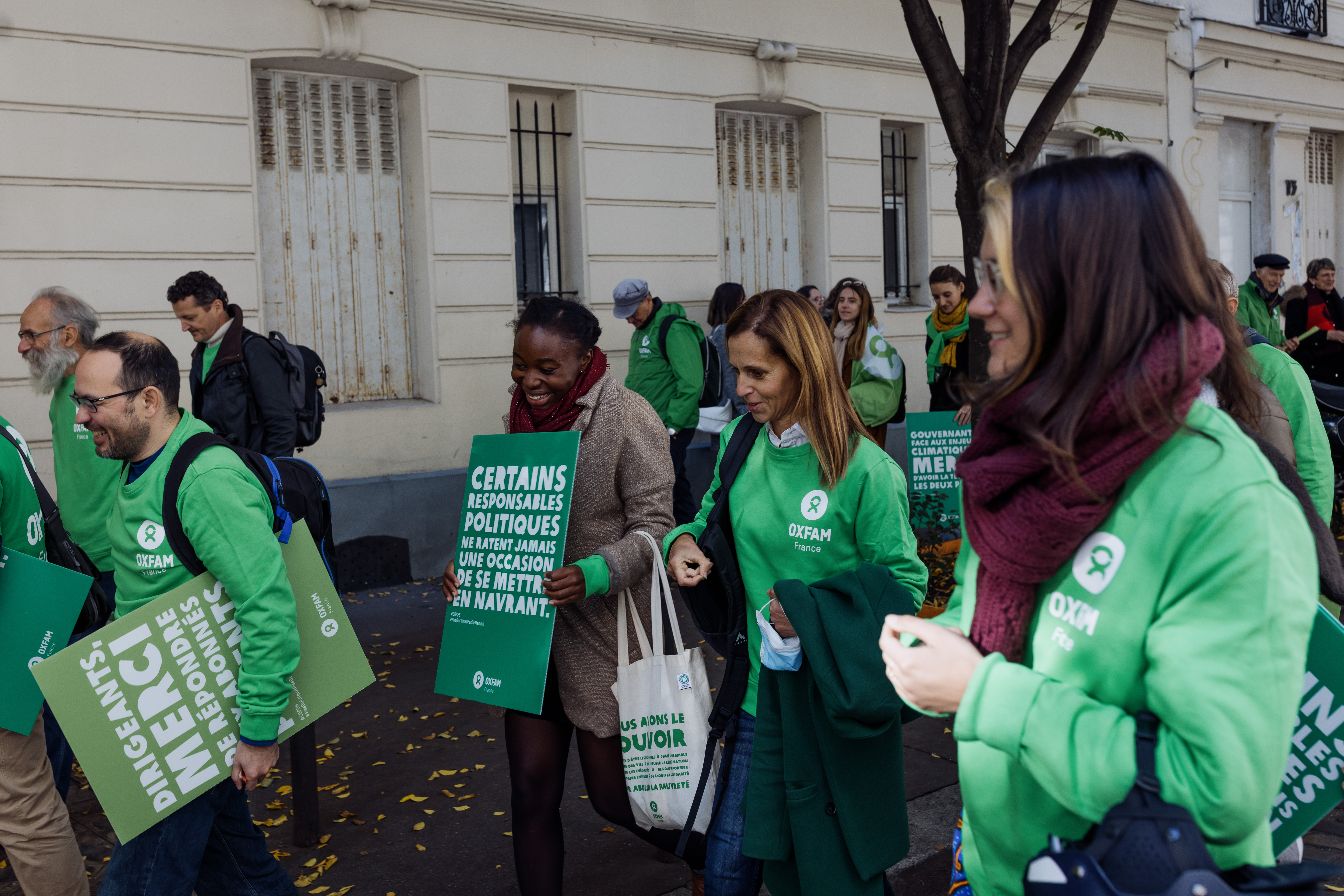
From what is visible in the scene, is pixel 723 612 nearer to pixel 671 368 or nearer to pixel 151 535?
pixel 151 535

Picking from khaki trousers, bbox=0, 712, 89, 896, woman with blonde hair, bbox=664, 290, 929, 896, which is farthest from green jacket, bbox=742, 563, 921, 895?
khaki trousers, bbox=0, 712, 89, 896

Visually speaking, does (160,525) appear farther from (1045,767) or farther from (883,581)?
(1045,767)

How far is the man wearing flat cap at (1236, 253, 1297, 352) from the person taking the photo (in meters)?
11.0

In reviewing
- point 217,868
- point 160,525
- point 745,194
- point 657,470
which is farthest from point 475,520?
point 745,194

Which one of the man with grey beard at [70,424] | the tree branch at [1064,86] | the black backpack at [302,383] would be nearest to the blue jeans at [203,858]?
the man with grey beard at [70,424]

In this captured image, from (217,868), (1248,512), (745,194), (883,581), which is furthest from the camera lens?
(745,194)

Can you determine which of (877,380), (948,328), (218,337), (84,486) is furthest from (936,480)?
(84,486)

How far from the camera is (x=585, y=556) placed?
133 inches

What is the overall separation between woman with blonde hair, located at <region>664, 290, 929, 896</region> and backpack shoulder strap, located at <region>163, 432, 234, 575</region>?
123 cm

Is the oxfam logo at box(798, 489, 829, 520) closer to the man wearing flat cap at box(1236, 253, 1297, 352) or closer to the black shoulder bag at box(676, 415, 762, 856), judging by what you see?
the black shoulder bag at box(676, 415, 762, 856)

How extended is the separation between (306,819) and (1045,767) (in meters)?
3.49

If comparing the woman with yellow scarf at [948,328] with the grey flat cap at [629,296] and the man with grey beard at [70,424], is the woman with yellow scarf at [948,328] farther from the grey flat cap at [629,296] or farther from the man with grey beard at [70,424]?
the man with grey beard at [70,424]

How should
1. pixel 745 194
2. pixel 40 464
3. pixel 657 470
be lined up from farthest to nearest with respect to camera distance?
pixel 745 194 < pixel 40 464 < pixel 657 470

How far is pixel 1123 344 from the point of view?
1.36m
